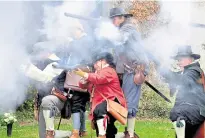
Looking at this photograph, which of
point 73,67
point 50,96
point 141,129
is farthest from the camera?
point 141,129

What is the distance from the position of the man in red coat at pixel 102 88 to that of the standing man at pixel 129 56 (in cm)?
20

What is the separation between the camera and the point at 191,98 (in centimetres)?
765

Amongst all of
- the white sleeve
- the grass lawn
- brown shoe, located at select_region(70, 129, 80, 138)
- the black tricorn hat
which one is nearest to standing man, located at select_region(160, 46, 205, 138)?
the black tricorn hat

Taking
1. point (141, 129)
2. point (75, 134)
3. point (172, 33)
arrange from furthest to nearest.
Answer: point (141, 129) < point (172, 33) < point (75, 134)

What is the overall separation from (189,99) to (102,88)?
4.09 feet

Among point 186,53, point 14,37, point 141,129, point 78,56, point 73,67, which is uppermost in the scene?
point 14,37

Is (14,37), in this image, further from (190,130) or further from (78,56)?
(190,130)

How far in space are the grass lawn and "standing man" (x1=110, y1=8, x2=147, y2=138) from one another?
183 cm

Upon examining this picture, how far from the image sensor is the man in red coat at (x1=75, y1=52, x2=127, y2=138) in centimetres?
784

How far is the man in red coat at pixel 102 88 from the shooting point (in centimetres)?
784

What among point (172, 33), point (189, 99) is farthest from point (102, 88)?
point (172, 33)

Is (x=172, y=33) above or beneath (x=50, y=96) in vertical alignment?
above

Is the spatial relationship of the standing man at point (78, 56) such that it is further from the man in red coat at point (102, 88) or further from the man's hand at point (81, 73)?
the man's hand at point (81, 73)

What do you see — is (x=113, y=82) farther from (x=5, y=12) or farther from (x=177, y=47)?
(x=5, y=12)
